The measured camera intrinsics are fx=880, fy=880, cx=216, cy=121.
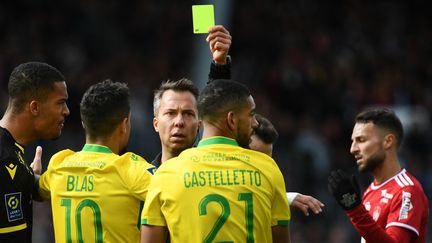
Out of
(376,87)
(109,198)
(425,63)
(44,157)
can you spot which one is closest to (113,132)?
(109,198)

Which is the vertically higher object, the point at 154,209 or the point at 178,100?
the point at 178,100

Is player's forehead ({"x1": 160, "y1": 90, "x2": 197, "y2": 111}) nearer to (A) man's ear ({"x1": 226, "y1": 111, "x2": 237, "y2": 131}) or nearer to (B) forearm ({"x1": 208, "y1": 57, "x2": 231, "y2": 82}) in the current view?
(B) forearm ({"x1": 208, "y1": 57, "x2": 231, "y2": 82})

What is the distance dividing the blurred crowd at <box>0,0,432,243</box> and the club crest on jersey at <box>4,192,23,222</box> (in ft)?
21.3

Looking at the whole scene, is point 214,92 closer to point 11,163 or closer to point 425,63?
point 11,163

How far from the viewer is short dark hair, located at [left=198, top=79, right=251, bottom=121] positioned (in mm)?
5156

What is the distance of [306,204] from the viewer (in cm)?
584

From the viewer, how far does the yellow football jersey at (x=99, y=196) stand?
17.0 ft

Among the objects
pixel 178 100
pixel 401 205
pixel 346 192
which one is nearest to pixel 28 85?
pixel 178 100

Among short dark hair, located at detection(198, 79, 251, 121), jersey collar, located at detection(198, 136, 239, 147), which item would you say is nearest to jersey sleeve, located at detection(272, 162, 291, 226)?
jersey collar, located at detection(198, 136, 239, 147)

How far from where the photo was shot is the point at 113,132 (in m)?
5.39

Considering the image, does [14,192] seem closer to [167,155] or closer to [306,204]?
[167,155]

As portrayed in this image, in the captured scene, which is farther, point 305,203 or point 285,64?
point 285,64

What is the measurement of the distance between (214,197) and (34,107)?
1.31 m

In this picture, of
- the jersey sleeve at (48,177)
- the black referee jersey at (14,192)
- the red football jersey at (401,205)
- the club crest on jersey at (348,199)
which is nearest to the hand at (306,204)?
the club crest on jersey at (348,199)
